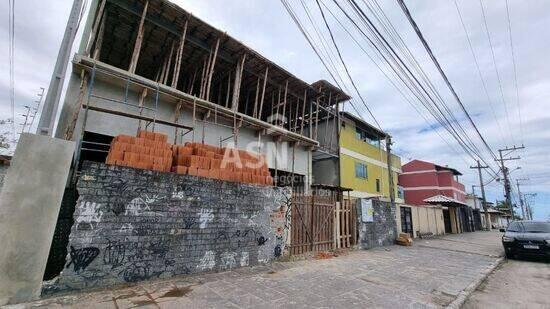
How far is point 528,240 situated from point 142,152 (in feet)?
43.6

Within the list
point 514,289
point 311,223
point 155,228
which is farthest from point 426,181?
point 155,228

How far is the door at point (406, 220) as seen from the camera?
642 inches

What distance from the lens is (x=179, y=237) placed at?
5.74 metres

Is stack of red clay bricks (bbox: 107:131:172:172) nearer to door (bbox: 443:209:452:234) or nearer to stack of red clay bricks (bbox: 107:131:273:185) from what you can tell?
stack of red clay bricks (bbox: 107:131:273:185)

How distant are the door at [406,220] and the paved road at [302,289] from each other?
870 cm

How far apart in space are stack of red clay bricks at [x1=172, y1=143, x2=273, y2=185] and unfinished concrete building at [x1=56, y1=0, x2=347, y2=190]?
3.92 feet

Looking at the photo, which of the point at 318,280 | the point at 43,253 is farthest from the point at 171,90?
the point at 318,280

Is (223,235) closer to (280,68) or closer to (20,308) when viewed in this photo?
(20,308)

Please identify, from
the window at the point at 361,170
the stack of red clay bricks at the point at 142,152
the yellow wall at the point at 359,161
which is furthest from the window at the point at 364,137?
the stack of red clay bricks at the point at 142,152

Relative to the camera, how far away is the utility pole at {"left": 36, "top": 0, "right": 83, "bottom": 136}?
4484mm

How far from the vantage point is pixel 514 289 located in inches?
233

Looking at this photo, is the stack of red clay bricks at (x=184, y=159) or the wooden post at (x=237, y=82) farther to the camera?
the wooden post at (x=237, y=82)

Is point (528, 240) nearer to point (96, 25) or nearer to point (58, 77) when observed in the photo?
point (58, 77)

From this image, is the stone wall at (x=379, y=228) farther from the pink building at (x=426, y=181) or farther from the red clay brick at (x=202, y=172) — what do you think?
the pink building at (x=426, y=181)
